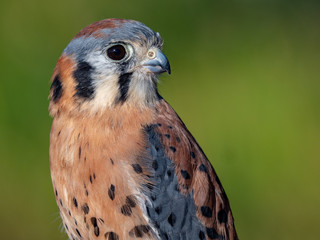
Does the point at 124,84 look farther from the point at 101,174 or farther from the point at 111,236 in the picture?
the point at 111,236

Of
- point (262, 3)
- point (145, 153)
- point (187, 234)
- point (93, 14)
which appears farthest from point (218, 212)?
point (262, 3)

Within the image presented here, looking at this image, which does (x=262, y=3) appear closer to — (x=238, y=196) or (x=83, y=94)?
(x=238, y=196)

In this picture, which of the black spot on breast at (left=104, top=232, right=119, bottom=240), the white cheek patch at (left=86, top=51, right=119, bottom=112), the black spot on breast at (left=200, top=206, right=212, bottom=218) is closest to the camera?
the black spot on breast at (left=104, top=232, right=119, bottom=240)

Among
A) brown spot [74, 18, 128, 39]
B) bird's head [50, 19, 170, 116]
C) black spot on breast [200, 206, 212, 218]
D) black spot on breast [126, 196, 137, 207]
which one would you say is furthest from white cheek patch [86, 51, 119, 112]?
black spot on breast [200, 206, 212, 218]

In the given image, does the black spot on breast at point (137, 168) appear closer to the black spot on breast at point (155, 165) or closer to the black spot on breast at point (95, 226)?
the black spot on breast at point (155, 165)

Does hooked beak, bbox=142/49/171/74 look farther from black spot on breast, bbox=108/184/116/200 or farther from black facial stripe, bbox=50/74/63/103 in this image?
black spot on breast, bbox=108/184/116/200

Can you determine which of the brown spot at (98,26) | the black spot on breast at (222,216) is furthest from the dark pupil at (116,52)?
the black spot on breast at (222,216)

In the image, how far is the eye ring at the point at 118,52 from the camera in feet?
12.4

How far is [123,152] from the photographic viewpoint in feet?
12.4

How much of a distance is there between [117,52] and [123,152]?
0.58 m

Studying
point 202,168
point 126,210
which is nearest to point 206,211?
point 202,168

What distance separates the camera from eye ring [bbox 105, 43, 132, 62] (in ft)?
12.4

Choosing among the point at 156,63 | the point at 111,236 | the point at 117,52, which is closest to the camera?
the point at 111,236

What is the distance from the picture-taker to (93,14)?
704cm
